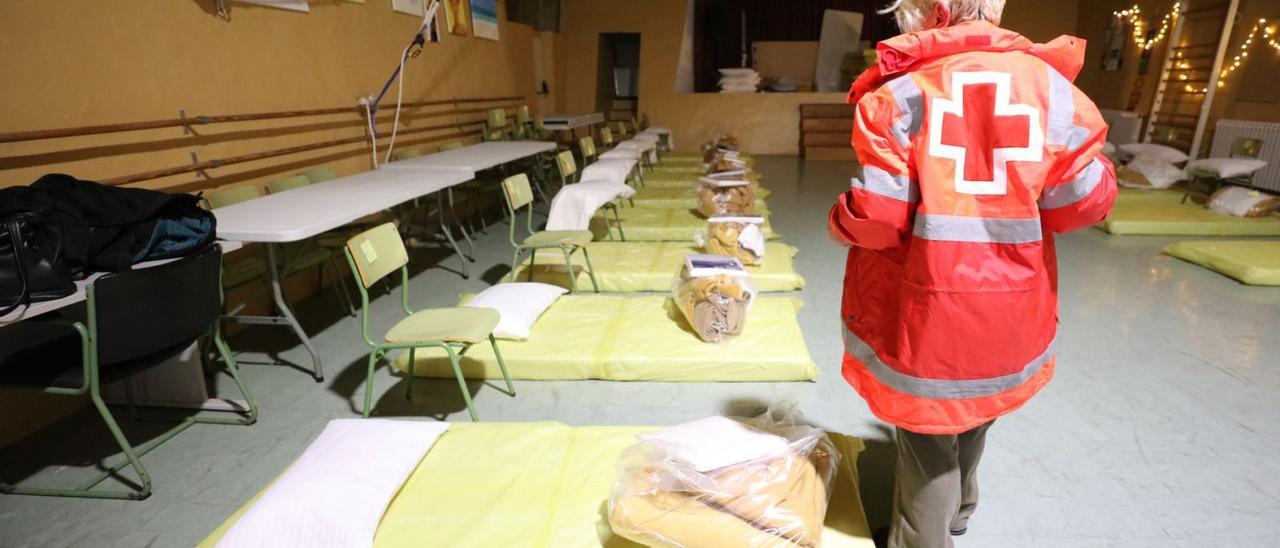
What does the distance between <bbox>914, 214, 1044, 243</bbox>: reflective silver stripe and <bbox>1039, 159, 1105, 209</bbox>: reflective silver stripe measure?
93 millimetres

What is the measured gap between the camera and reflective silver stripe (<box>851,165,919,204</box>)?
132 centimetres

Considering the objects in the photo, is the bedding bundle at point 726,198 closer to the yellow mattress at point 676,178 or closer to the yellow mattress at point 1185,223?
the yellow mattress at point 676,178

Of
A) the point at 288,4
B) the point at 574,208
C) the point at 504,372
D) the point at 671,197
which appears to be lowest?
the point at 504,372

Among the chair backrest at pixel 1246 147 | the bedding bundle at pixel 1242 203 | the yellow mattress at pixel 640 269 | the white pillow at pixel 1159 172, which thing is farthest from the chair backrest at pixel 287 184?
the chair backrest at pixel 1246 147

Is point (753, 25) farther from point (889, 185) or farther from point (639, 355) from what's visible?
point (889, 185)

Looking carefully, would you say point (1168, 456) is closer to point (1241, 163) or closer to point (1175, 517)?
point (1175, 517)

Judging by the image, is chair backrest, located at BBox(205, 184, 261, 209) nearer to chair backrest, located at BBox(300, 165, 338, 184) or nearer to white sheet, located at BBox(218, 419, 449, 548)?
chair backrest, located at BBox(300, 165, 338, 184)

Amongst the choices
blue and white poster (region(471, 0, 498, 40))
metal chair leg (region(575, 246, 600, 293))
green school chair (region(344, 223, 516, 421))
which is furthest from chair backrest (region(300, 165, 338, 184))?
blue and white poster (region(471, 0, 498, 40))

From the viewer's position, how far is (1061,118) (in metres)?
1.27

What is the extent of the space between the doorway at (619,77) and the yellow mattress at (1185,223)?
7.54 m

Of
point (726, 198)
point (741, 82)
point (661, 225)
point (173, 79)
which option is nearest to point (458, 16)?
point (661, 225)

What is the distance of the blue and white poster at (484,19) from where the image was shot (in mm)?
7137

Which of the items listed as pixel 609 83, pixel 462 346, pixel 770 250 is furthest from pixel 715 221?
pixel 609 83

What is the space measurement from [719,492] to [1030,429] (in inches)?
63.6
